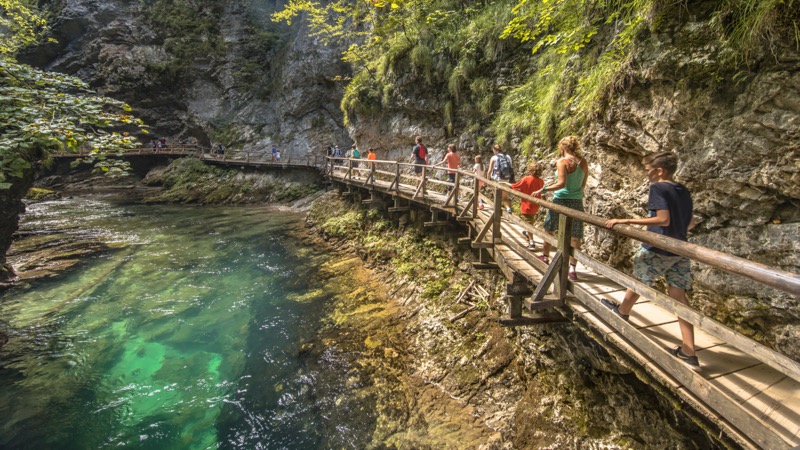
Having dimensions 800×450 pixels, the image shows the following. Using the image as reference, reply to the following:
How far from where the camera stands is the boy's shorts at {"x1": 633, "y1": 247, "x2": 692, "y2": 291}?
2.95m

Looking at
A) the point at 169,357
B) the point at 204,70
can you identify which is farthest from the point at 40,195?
the point at 169,357

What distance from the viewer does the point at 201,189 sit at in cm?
2589

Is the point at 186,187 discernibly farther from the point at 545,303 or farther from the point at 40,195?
the point at 545,303

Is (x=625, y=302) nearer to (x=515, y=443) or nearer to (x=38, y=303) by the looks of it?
(x=515, y=443)

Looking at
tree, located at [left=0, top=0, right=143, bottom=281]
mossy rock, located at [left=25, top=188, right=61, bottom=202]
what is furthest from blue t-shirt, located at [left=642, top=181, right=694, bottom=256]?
mossy rock, located at [left=25, top=188, right=61, bottom=202]

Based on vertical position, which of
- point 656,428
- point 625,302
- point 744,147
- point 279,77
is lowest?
point 656,428

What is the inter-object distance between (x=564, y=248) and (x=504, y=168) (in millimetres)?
4503

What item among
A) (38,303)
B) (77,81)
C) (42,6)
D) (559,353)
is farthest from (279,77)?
(559,353)

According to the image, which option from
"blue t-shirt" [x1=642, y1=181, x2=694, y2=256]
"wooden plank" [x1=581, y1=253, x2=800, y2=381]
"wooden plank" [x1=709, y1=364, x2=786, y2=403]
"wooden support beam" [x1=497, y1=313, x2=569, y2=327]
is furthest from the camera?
"wooden support beam" [x1=497, y1=313, x2=569, y2=327]

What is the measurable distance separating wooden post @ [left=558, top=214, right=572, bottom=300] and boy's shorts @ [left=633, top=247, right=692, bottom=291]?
0.66 m

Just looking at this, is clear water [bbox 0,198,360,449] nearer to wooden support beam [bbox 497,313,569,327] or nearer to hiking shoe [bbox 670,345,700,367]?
wooden support beam [bbox 497,313,569,327]

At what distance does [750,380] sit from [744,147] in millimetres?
2824

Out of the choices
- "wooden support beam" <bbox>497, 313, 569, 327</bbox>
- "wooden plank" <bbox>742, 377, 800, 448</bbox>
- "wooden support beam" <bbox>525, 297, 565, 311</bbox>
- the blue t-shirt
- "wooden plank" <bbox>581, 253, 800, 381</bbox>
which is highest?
the blue t-shirt

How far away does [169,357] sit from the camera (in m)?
7.20
